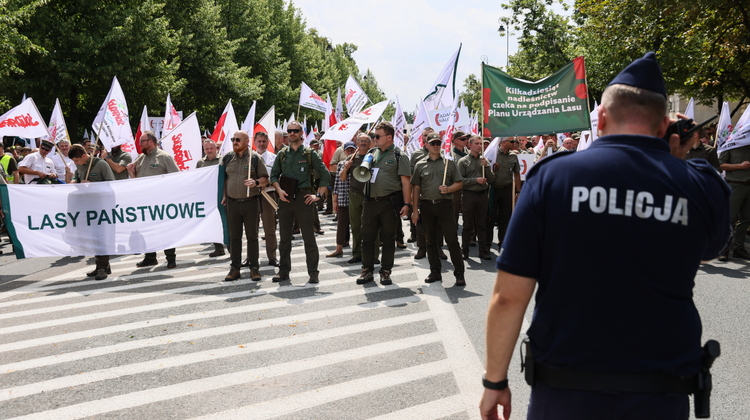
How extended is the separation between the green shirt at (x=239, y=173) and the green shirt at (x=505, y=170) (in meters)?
4.45

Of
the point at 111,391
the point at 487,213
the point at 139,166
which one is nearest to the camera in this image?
the point at 111,391

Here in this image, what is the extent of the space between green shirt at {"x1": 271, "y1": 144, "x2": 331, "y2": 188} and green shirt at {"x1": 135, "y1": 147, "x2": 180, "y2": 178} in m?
2.12

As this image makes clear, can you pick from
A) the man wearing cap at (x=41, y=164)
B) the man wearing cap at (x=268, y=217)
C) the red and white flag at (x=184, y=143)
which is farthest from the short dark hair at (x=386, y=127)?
the man wearing cap at (x=41, y=164)

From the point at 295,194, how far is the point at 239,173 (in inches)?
38.7

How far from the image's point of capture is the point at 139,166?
9906mm

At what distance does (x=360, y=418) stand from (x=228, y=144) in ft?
28.0

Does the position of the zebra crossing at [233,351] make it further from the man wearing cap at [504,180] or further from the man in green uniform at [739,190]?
the man in green uniform at [739,190]

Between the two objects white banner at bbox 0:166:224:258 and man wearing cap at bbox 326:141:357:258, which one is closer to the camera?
white banner at bbox 0:166:224:258

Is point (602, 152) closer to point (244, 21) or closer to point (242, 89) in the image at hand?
point (242, 89)

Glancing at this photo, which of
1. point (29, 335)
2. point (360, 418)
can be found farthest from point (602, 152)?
point (29, 335)

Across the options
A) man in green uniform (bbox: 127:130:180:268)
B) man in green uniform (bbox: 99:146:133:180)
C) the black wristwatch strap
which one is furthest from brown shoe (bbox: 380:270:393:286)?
the black wristwatch strap

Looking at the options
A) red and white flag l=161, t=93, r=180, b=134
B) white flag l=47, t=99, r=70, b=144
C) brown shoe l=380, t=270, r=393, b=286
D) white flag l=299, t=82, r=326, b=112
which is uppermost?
white flag l=299, t=82, r=326, b=112

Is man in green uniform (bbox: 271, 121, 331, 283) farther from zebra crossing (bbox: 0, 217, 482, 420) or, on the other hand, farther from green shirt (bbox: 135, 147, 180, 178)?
green shirt (bbox: 135, 147, 180, 178)

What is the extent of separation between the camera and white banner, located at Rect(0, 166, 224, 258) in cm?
895
